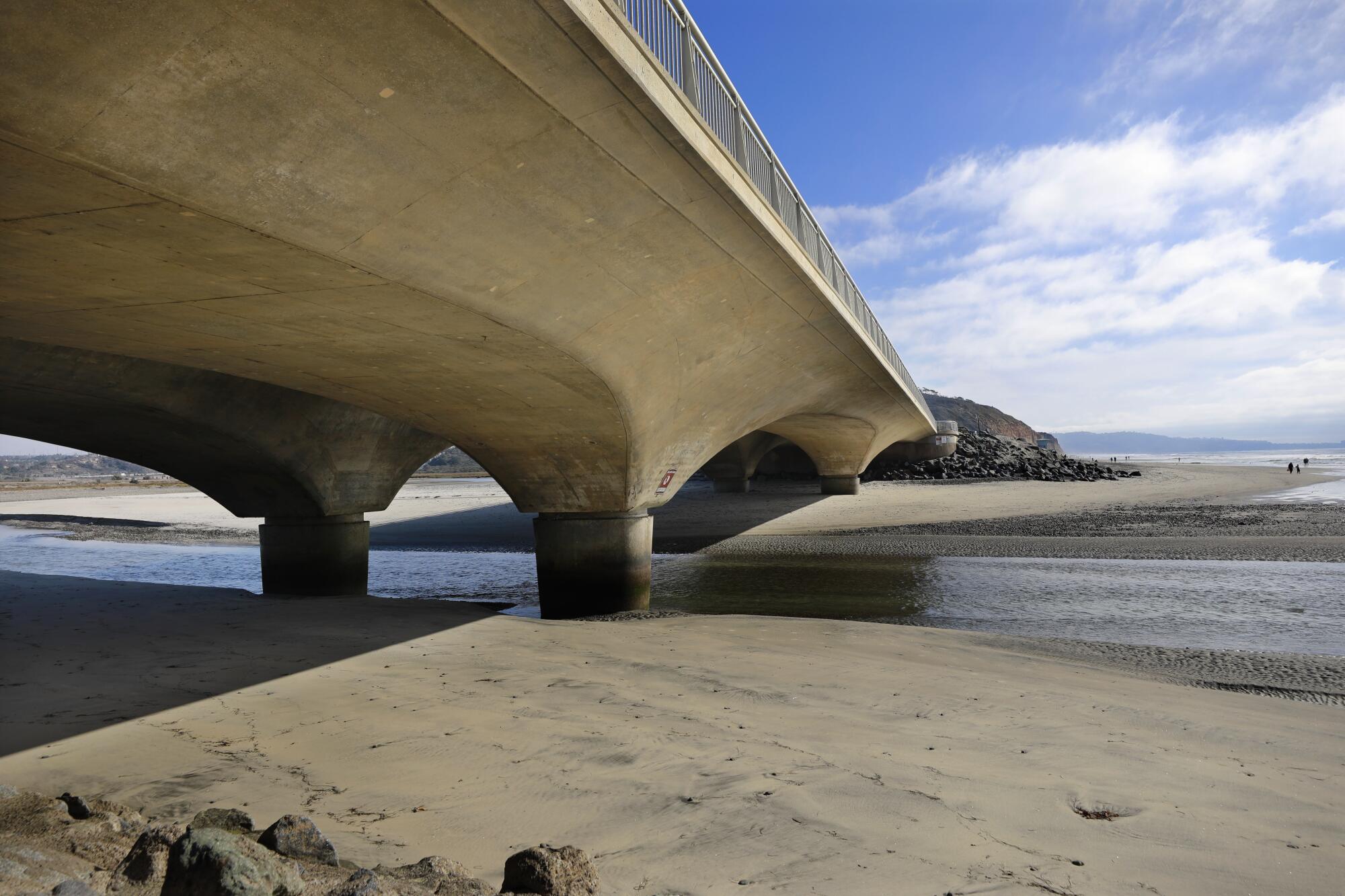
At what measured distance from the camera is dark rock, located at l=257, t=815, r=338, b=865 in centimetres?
288

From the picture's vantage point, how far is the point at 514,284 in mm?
7434

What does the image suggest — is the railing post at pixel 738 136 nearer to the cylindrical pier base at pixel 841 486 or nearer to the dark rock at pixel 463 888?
the dark rock at pixel 463 888

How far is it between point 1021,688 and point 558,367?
601cm

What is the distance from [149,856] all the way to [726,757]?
2948 mm

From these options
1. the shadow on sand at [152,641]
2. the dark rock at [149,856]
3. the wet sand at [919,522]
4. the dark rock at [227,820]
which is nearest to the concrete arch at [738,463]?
the wet sand at [919,522]

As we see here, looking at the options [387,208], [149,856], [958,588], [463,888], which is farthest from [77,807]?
[958,588]

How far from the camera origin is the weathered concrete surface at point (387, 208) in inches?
159

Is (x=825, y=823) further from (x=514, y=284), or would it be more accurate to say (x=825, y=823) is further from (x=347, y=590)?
(x=347, y=590)

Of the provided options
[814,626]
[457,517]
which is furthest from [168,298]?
[457,517]

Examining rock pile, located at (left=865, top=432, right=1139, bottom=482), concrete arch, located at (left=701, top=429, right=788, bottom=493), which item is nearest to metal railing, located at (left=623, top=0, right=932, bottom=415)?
concrete arch, located at (left=701, top=429, right=788, bottom=493)

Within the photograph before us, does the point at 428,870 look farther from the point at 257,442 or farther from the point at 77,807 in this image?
the point at 257,442

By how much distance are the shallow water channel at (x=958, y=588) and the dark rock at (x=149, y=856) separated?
371 inches

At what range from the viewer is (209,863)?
2.39m

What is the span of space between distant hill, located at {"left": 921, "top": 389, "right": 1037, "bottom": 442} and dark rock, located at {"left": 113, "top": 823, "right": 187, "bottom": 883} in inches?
3917
